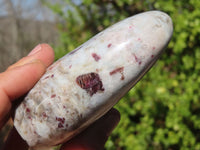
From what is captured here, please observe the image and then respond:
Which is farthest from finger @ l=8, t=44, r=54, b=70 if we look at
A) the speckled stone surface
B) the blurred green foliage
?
the blurred green foliage

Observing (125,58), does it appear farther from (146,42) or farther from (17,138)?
(17,138)

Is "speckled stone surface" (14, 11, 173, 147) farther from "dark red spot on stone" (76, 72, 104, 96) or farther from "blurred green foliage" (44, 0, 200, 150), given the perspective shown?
"blurred green foliage" (44, 0, 200, 150)

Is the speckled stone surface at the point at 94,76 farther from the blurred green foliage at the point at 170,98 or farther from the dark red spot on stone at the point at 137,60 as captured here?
the blurred green foliage at the point at 170,98

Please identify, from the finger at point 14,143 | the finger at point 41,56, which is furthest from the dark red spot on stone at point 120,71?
the finger at point 14,143

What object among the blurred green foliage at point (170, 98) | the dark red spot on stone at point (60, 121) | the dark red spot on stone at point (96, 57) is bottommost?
the blurred green foliage at point (170, 98)

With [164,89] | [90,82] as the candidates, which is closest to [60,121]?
[90,82]

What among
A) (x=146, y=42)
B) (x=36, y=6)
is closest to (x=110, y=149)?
(x=146, y=42)
